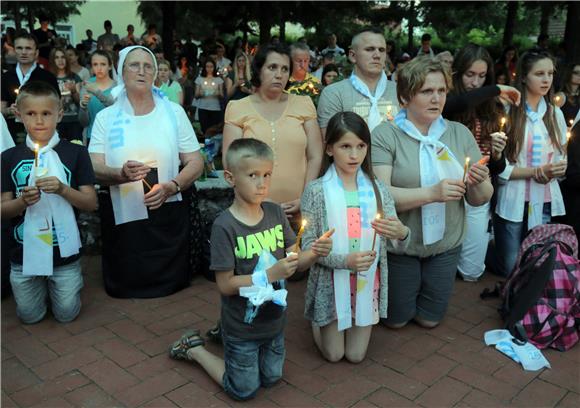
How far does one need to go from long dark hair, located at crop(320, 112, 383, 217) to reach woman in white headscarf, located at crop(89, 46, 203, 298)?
55.3 inches

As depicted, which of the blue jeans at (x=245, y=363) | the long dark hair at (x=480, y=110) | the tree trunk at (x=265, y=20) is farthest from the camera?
the tree trunk at (x=265, y=20)

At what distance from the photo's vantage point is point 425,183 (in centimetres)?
368

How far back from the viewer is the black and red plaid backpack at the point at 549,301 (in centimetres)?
366

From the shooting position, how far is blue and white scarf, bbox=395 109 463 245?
3.69 meters

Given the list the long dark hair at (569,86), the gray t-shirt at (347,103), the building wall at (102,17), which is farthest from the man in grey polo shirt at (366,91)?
the building wall at (102,17)

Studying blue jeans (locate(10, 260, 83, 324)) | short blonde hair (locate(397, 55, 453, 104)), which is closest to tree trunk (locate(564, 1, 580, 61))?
short blonde hair (locate(397, 55, 453, 104))

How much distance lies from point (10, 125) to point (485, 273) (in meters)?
5.27

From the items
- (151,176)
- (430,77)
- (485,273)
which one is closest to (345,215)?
(430,77)

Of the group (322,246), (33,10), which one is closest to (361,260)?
(322,246)

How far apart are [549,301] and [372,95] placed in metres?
2.00

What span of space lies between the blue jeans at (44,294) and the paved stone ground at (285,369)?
8 centimetres

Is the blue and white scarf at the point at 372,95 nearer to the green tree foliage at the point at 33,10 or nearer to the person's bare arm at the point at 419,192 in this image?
the person's bare arm at the point at 419,192

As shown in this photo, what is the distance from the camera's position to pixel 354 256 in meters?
3.16

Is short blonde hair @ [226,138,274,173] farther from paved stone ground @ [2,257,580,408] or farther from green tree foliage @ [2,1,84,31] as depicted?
green tree foliage @ [2,1,84,31]
